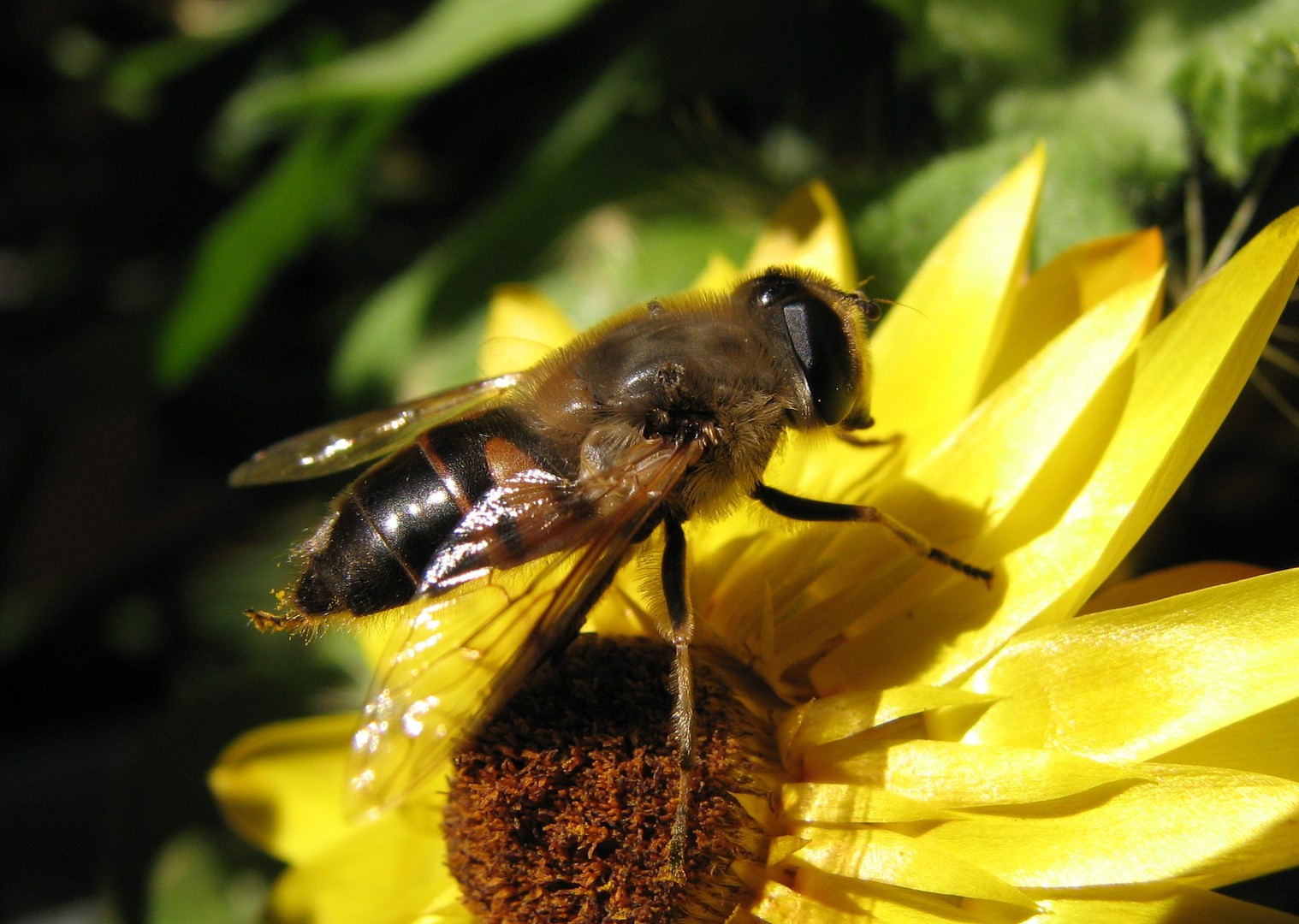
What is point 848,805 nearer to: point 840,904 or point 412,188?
point 840,904

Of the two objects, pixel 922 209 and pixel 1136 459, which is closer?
pixel 1136 459

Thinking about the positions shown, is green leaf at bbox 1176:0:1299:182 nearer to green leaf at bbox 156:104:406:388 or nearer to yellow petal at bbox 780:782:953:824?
yellow petal at bbox 780:782:953:824

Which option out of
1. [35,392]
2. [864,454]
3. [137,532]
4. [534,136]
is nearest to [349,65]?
[534,136]

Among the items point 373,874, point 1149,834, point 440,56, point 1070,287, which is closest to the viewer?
point 1149,834

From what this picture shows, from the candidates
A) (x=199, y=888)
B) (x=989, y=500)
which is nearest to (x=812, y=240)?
(x=989, y=500)

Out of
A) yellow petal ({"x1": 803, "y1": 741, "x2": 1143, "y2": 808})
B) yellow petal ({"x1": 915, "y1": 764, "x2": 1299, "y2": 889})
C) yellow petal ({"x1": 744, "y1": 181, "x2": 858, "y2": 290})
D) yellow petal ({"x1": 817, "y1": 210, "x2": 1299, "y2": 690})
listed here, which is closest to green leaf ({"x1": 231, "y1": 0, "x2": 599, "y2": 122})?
yellow petal ({"x1": 744, "y1": 181, "x2": 858, "y2": 290})

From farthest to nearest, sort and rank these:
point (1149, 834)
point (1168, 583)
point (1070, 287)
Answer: point (1070, 287), point (1168, 583), point (1149, 834)

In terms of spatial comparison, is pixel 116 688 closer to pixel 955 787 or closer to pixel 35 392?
pixel 35 392

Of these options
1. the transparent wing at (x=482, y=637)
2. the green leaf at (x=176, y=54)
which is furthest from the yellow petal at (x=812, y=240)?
the green leaf at (x=176, y=54)

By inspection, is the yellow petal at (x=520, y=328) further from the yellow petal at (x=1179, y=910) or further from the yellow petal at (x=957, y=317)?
the yellow petal at (x=1179, y=910)
